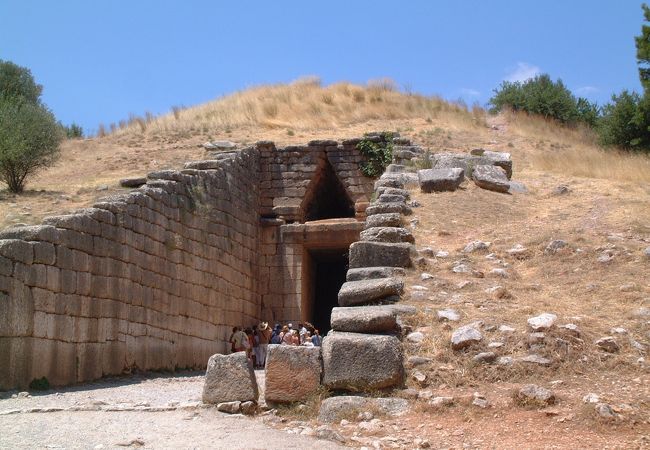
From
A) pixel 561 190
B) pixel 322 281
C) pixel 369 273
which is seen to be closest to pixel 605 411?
pixel 369 273

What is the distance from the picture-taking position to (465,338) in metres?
6.22

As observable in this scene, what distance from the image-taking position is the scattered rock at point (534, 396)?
5449 mm

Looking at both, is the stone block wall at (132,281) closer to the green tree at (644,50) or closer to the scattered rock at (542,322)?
the scattered rock at (542,322)

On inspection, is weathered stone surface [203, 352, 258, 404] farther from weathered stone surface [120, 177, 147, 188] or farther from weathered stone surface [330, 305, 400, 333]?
weathered stone surface [120, 177, 147, 188]

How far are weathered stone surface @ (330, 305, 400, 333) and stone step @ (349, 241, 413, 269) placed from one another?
Result: 1368 millimetres

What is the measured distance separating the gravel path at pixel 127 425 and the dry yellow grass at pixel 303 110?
14028mm

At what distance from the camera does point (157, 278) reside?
38.9ft

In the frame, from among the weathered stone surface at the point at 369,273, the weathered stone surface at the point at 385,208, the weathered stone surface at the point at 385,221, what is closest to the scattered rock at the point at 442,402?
the weathered stone surface at the point at 369,273

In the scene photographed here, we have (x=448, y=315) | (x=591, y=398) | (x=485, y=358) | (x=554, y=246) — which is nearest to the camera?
(x=591, y=398)

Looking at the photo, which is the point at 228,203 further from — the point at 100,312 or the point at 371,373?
the point at 371,373

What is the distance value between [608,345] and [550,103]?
22763 millimetres

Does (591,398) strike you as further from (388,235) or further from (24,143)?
(24,143)

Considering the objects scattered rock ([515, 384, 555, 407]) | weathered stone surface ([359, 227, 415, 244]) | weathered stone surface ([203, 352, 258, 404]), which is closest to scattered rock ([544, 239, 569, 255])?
weathered stone surface ([359, 227, 415, 244])

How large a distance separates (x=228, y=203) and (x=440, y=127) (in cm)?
857
